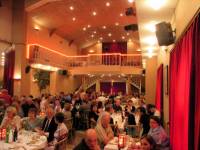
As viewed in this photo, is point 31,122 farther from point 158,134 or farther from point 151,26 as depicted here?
point 151,26

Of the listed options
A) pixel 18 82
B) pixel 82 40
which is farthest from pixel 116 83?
pixel 18 82

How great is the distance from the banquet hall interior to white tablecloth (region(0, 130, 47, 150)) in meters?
0.02

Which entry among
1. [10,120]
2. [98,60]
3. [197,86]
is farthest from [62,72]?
[197,86]

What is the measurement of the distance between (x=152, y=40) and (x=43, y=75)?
34.0 feet

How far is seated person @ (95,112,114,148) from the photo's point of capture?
17.4 feet

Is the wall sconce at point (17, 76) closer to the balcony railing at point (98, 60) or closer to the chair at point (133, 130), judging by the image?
the balcony railing at point (98, 60)

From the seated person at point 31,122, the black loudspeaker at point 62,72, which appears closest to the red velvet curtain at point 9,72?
the black loudspeaker at point 62,72

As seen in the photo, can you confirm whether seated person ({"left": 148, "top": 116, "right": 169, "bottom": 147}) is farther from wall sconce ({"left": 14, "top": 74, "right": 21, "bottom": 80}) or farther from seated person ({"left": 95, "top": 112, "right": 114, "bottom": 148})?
wall sconce ({"left": 14, "top": 74, "right": 21, "bottom": 80})

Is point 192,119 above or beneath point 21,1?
beneath

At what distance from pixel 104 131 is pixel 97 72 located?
574 inches

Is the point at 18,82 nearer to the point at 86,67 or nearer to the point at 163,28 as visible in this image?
the point at 86,67

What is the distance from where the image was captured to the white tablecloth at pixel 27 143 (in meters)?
4.56

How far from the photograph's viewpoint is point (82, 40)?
978 inches

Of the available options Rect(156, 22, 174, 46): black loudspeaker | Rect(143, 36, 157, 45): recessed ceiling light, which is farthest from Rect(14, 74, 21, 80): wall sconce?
Rect(156, 22, 174, 46): black loudspeaker
